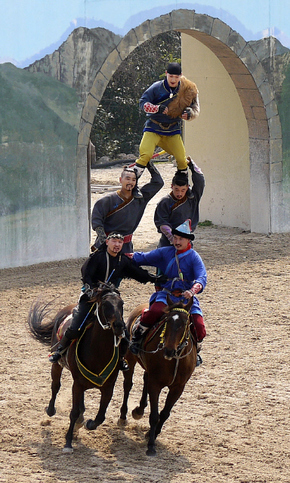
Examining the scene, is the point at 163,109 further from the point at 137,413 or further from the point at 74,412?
the point at 74,412

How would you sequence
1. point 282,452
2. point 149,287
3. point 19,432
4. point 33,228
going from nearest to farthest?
point 282,452
point 19,432
point 149,287
point 33,228

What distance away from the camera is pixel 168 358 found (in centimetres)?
470

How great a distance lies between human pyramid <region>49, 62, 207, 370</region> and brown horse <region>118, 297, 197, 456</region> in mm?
151

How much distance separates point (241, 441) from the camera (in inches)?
206

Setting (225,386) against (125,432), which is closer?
(125,432)

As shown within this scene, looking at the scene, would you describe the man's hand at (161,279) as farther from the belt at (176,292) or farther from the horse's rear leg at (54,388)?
the horse's rear leg at (54,388)

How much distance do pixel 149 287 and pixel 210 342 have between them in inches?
91.6

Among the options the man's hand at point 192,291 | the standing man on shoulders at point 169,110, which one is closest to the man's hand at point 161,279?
the man's hand at point 192,291

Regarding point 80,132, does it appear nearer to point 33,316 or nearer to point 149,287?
point 149,287

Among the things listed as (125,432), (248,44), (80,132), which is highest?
(248,44)

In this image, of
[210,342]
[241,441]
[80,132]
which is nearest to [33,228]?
[80,132]

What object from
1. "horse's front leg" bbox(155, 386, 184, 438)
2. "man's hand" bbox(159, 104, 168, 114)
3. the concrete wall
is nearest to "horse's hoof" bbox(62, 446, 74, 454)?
"horse's front leg" bbox(155, 386, 184, 438)

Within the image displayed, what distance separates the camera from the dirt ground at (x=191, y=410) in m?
4.82

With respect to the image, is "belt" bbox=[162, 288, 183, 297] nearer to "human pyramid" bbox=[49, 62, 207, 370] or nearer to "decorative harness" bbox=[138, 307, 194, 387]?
"human pyramid" bbox=[49, 62, 207, 370]
